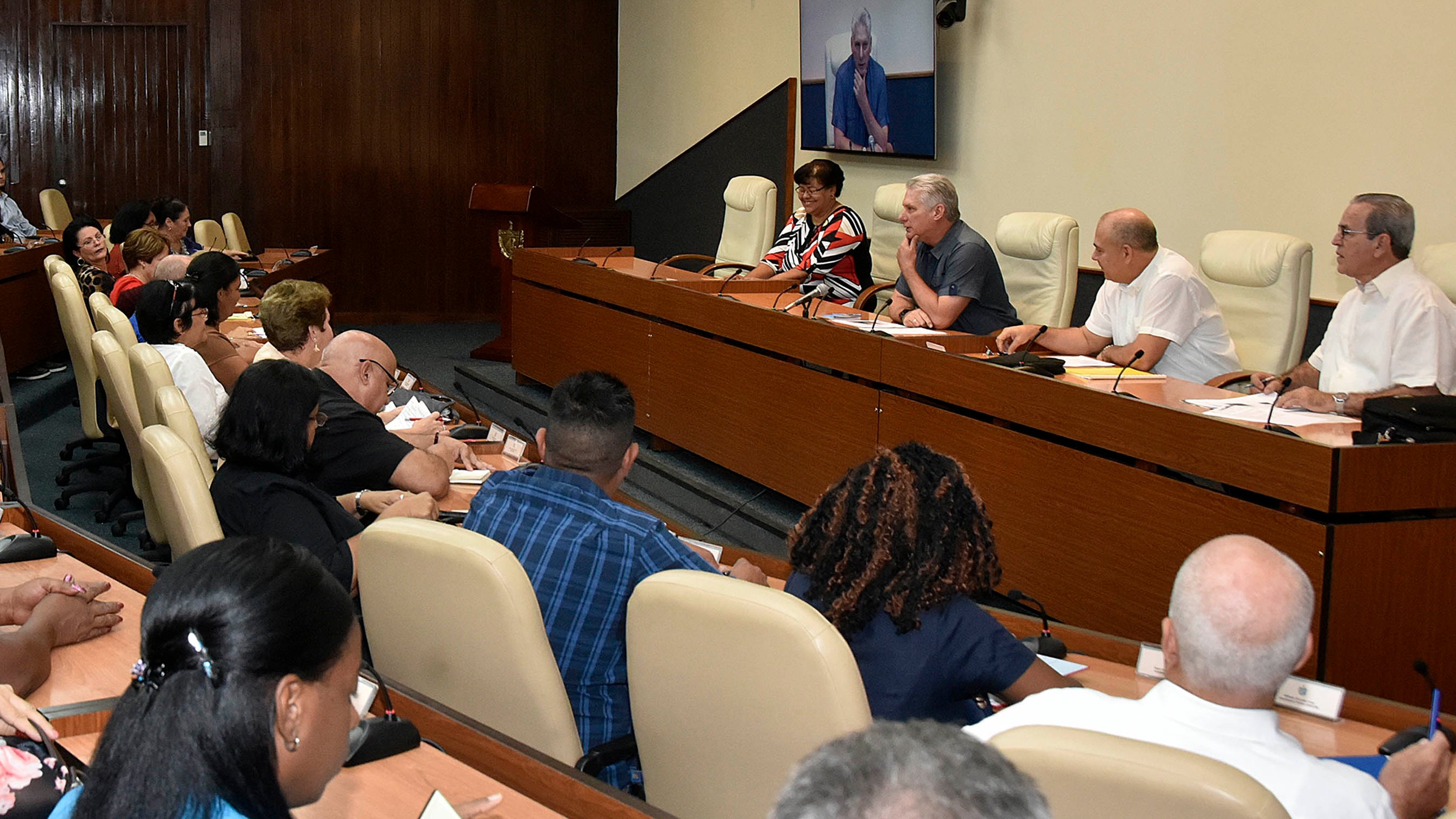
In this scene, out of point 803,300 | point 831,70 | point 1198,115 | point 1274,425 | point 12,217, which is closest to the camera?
point 1274,425

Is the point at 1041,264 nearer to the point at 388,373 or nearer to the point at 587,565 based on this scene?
the point at 388,373

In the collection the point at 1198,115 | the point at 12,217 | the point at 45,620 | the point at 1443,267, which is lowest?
the point at 45,620

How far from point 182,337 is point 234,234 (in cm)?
494

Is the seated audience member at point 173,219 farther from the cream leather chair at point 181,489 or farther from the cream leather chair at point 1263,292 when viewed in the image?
the cream leather chair at point 1263,292

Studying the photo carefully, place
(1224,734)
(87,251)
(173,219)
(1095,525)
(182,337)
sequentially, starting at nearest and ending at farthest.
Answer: (1224,734) < (1095,525) < (182,337) < (87,251) < (173,219)

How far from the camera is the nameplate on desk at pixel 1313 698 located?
6.24 ft

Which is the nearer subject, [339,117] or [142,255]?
[142,255]

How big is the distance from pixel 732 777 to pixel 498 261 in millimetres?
6736

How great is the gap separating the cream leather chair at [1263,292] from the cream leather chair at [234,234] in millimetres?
6619

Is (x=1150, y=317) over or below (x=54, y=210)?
below

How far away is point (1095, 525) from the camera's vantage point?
3326 mm

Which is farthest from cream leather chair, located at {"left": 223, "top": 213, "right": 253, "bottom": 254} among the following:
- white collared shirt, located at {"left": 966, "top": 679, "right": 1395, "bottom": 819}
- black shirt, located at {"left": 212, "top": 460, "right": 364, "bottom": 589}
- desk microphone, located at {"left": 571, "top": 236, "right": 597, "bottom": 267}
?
white collared shirt, located at {"left": 966, "top": 679, "right": 1395, "bottom": 819}

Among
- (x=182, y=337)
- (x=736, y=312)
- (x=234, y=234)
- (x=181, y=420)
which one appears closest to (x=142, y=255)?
(x=182, y=337)

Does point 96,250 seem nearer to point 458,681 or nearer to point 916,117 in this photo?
point 916,117
